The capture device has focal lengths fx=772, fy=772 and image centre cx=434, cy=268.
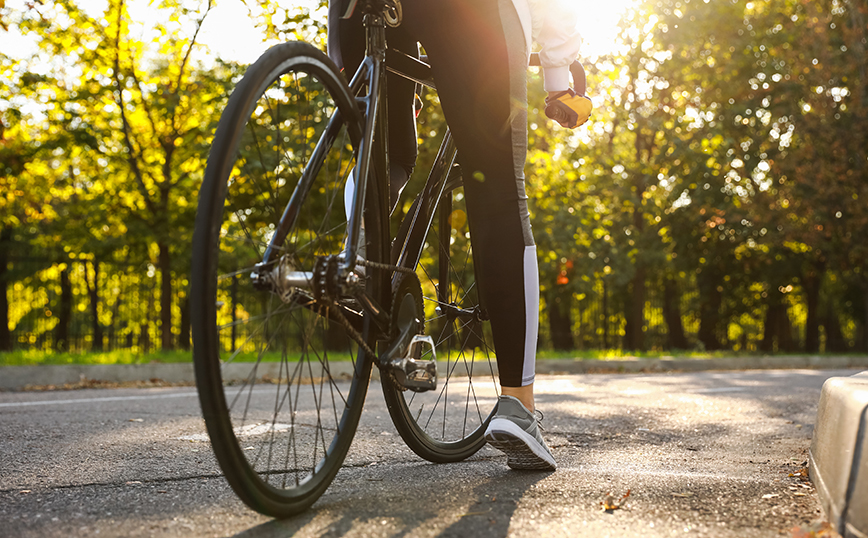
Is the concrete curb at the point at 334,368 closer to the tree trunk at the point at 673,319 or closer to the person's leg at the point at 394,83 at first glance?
the person's leg at the point at 394,83

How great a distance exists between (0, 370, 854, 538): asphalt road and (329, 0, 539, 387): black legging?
0.43 metres

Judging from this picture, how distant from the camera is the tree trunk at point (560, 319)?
19.0m

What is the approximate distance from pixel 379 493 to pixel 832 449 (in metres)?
1.09

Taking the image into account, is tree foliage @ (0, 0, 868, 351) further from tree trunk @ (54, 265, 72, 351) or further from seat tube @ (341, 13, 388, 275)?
seat tube @ (341, 13, 388, 275)

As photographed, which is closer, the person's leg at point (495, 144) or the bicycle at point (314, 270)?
the bicycle at point (314, 270)

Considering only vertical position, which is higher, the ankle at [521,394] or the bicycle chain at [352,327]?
the bicycle chain at [352,327]

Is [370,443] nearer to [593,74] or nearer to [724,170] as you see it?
[593,74]

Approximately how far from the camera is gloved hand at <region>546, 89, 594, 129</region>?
2.41 m

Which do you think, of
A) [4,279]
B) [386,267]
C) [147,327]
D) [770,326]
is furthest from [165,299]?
[770,326]

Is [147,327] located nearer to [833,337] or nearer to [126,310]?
[126,310]

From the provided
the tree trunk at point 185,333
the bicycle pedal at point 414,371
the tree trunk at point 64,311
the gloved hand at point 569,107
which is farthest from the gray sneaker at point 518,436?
the tree trunk at point 64,311

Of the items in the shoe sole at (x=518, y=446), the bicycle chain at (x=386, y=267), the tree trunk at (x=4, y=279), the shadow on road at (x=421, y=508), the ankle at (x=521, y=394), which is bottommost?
the shadow on road at (x=421, y=508)

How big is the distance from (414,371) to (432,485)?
0.31 m

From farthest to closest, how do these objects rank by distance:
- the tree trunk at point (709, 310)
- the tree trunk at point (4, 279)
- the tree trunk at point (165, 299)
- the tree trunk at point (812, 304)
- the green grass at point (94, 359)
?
1. the tree trunk at point (709, 310)
2. the tree trunk at point (812, 304)
3. the tree trunk at point (4, 279)
4. the tree trunk at point (165, 299)
5. the green grass at point (94, 359)
